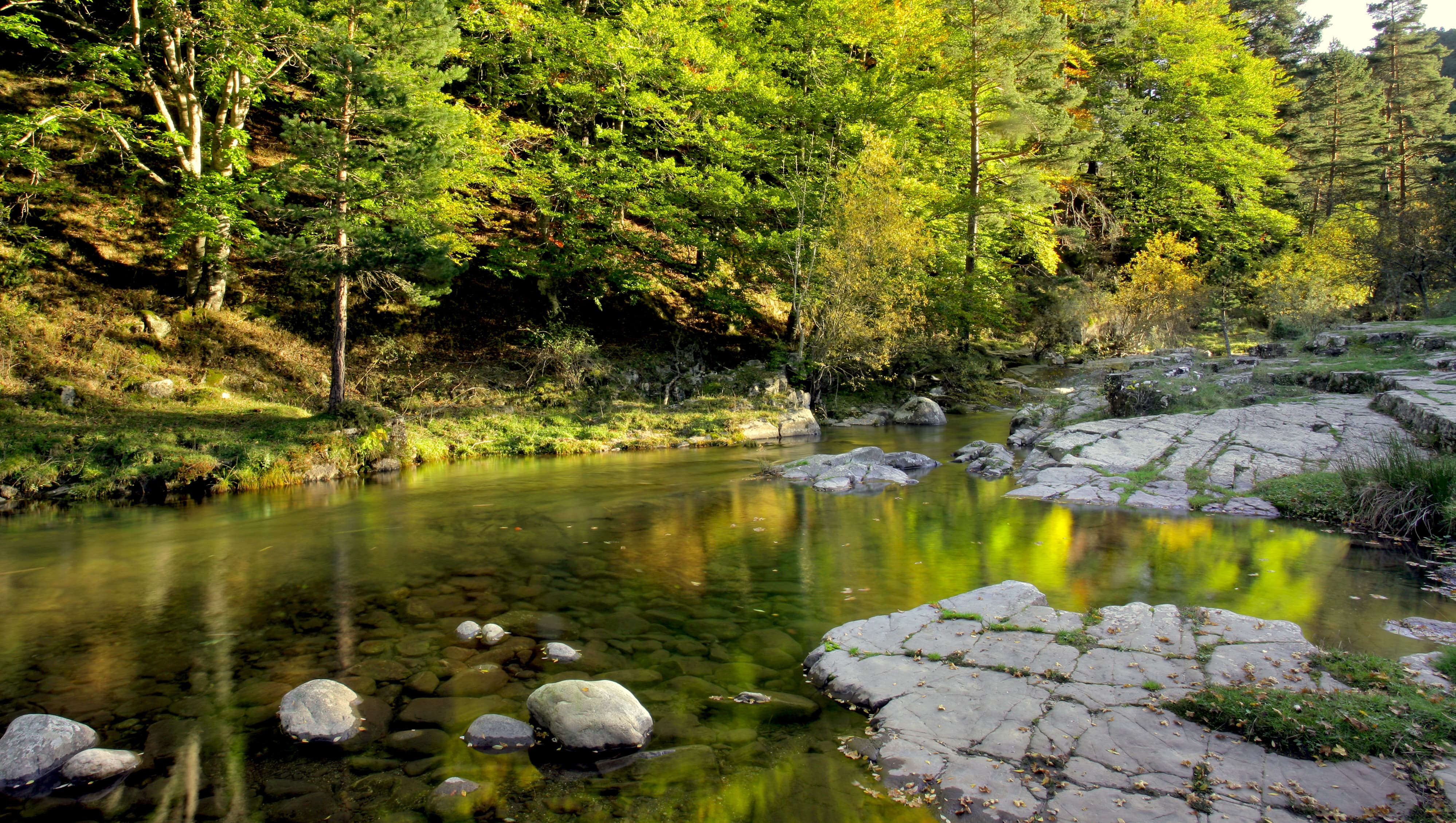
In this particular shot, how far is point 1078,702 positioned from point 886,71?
1029 inches

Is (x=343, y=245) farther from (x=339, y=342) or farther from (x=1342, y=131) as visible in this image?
(x=1342, y=131)

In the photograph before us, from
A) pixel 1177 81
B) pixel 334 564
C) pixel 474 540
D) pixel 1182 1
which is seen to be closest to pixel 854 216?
pixel 474 540

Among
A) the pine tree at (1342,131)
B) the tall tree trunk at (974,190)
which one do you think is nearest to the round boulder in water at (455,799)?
the tall tree trunk at (974,190)

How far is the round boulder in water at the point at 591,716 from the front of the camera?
4508 millimetres

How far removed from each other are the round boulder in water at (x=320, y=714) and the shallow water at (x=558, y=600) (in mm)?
143

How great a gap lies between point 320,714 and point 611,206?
69.9ft

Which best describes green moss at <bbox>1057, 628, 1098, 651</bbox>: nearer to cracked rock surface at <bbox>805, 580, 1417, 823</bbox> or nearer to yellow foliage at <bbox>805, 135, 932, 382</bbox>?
cracked rock surface at <bbox>805, 580, 1417, 823</bbox>

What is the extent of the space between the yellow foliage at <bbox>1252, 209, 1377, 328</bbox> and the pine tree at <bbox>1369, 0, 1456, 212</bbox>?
13780 mm

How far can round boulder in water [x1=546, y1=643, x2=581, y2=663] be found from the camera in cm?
597

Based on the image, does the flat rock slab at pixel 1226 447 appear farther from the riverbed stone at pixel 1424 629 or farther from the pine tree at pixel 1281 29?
the pine tree at pixel 1281 29

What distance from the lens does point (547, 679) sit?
5.60 meters

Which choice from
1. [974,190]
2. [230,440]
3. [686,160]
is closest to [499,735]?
[230,440]

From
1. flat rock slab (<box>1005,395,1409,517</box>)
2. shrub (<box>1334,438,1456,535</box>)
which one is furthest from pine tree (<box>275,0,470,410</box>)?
shrub (<box>1334,438,1456,535</box>)

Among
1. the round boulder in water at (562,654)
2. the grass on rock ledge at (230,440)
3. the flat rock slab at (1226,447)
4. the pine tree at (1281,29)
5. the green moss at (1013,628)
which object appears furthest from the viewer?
the pine tree at (1281,29)
